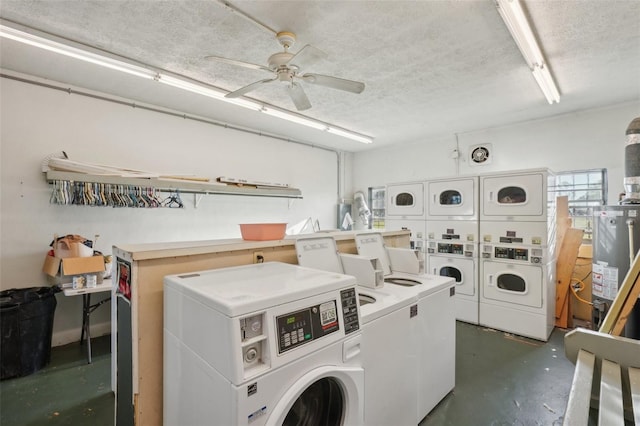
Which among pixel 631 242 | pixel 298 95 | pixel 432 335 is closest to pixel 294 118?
pixel 298 95

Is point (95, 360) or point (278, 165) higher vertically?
point (278, 165)

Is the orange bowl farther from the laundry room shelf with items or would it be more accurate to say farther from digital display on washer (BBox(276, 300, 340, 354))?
the laundry room shelf with items

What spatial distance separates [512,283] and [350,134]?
3472 millimetres

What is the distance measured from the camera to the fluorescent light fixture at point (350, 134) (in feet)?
16.7

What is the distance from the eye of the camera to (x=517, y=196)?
3.65 metres

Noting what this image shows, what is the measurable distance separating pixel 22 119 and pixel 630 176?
626 centimetres

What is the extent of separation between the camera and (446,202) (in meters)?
4.23

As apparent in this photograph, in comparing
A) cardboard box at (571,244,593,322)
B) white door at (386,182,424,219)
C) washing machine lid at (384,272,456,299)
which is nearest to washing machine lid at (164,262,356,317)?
washing machine lid at (384,272,456,299)

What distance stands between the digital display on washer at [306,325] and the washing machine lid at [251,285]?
0.07 metres

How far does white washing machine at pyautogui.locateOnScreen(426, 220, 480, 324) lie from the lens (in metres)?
3.98

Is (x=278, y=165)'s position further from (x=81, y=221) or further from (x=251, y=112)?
A: (x=81, y=221)

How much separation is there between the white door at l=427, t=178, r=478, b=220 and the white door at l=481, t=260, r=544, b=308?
74 centimetres

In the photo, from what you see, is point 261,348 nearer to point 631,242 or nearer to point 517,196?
point 631,242

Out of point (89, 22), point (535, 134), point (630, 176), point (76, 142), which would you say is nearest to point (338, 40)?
point (89, 22)
